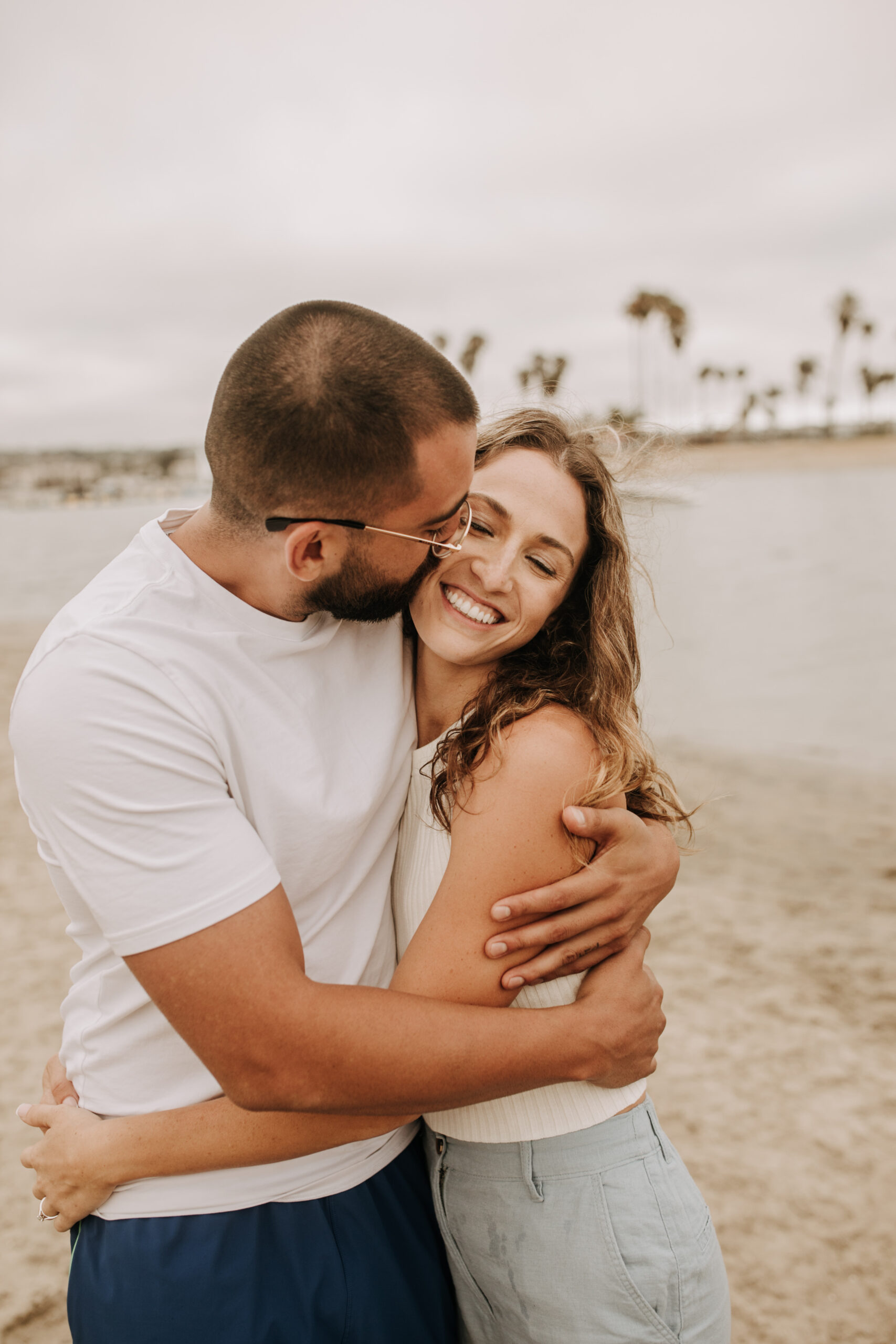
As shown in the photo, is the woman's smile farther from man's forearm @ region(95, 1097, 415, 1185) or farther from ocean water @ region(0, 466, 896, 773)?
man's forearm @ region(95, 1097, 415, 1185)

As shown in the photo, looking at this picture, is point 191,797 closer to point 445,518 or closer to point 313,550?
point 313,550

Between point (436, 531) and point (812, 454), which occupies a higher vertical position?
point (436, 531)

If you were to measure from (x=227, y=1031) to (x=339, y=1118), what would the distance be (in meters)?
0.39

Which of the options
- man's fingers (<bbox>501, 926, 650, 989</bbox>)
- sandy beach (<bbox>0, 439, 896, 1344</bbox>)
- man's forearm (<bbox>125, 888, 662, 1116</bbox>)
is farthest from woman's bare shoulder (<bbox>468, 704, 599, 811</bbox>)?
sandy beach (<bbox>0, 439, 896, 1344</bbox>)

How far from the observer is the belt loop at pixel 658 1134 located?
200 cm

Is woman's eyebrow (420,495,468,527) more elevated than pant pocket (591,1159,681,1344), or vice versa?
woman's eyebrow (420,495,468,527)

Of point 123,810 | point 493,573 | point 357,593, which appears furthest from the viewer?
point 493,573

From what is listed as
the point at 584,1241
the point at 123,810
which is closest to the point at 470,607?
the point at 123,810

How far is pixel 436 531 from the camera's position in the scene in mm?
2059

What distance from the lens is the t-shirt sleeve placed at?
56.9 inches

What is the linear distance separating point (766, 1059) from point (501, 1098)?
3575 millimetres

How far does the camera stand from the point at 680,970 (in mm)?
5762

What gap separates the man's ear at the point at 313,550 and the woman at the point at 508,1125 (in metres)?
0.43

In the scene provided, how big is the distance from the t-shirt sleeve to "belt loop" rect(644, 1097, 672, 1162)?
1.07m
